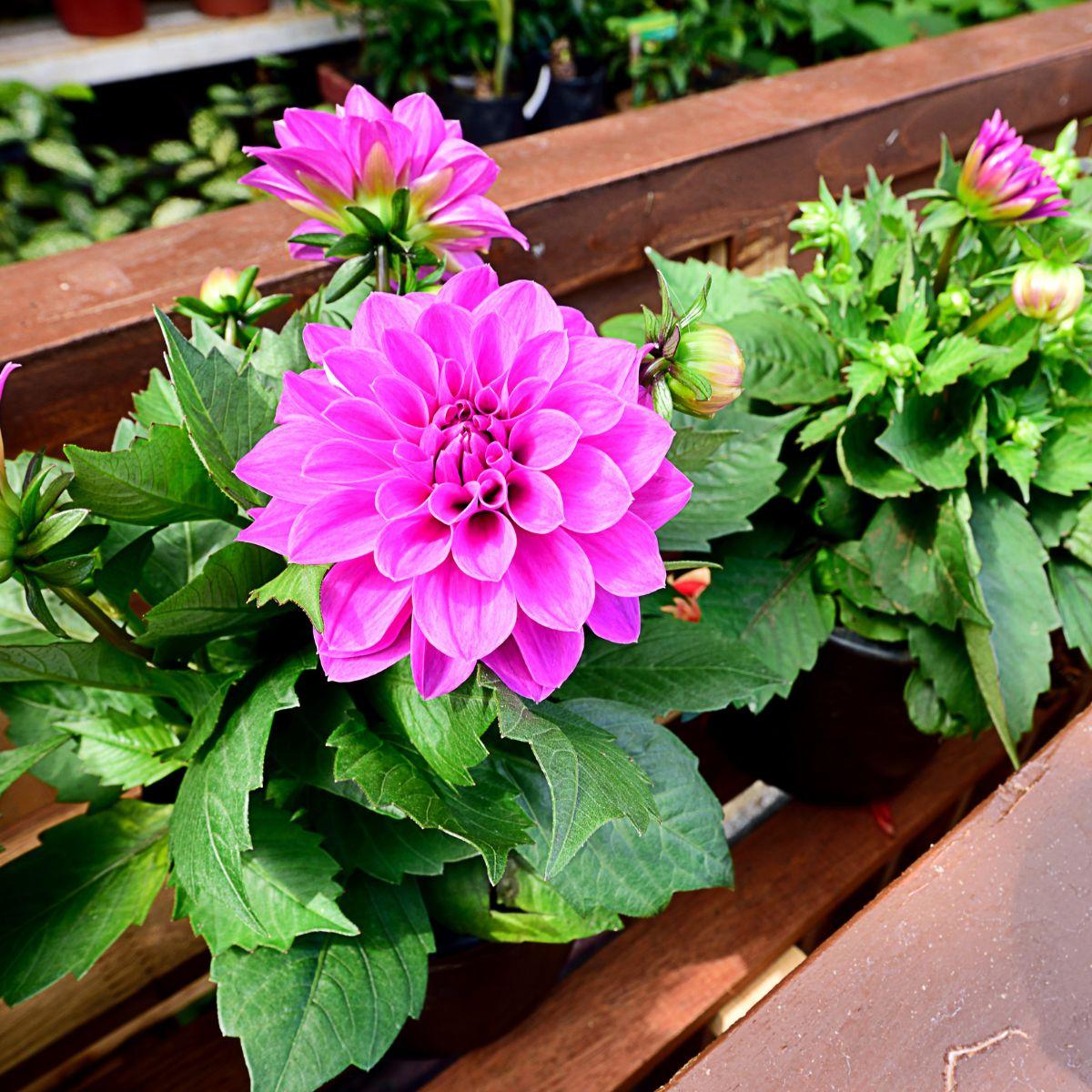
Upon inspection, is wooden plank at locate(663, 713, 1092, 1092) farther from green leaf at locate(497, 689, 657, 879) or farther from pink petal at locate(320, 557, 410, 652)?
pink petal at locate(320, 557, 410, 652)

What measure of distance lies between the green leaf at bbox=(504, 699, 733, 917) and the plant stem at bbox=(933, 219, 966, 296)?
16.1 inches

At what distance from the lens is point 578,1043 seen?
0.65m

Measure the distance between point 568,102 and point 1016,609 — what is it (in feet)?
4.87

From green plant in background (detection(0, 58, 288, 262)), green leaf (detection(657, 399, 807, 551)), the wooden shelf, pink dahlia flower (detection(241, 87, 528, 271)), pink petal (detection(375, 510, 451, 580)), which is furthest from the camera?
the wooden shelf

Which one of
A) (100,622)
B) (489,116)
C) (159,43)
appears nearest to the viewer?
(100,622)

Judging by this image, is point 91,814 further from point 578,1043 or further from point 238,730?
point 578,1043

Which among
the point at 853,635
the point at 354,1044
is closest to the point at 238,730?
the point at 354,1044

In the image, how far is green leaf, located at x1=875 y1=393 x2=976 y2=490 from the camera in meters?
0.66

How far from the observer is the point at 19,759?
0.46 meters

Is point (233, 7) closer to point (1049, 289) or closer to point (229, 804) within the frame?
point (1049, 289)

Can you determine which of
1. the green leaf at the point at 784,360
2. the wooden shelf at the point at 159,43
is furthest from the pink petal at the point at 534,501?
the wooden shelf at the point at 159,43

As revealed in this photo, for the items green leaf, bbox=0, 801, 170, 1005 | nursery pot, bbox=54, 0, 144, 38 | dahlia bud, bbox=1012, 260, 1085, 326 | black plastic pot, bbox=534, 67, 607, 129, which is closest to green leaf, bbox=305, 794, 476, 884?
green leaf, bbox=0, 801, 170, 1005

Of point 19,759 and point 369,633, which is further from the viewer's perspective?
point 19,759

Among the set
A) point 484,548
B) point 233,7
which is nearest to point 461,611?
point 484,548
